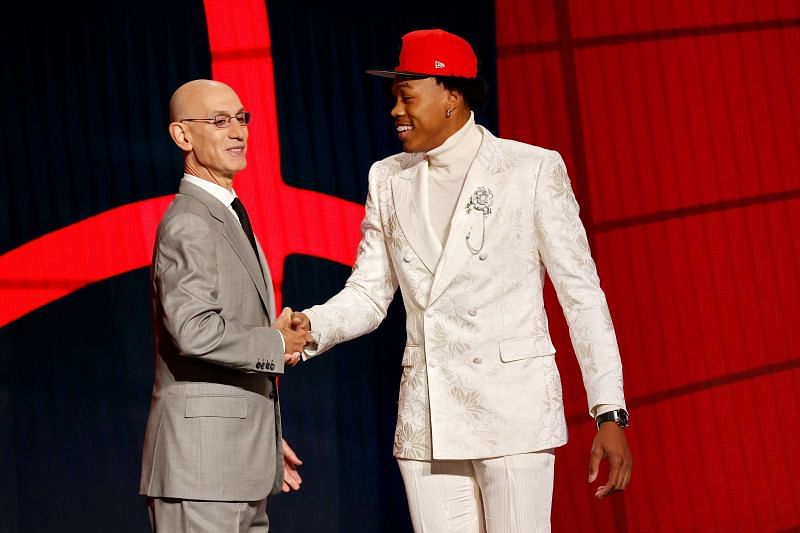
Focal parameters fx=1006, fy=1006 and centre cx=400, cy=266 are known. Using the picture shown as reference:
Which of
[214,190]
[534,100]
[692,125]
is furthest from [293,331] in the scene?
[692,125]

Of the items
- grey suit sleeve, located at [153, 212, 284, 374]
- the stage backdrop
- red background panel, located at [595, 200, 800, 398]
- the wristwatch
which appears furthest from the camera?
red background panel, located at [595, 200, 800, 398]

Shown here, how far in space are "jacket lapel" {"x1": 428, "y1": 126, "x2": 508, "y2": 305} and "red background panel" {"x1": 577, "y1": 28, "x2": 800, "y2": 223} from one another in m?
1.68

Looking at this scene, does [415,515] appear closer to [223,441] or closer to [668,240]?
[223,441]

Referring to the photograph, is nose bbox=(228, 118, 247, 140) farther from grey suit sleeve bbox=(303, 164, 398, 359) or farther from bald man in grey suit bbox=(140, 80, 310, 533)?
grey suit sleeve bbox=(303, 164, 398, 359)

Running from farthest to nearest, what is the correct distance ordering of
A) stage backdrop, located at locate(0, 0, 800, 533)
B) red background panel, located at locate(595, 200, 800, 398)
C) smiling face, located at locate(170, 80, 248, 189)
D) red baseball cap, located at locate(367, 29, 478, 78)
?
red background panel, located at locate(595, 200, 800, 398) < stage backdrop, located at locate(0, 0, 800, 533) < red baseball cap, located at locate(367, 29, 478, 78) < smiling face, located at locate(170, 80, 248, 189)

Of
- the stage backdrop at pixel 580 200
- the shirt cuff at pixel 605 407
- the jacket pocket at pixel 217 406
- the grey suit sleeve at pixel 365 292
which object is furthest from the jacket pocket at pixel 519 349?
the stage backdrop at pixel 580 200

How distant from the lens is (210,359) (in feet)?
7.00

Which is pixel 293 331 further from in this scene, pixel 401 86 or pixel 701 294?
pixel 701 294

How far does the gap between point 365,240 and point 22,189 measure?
5.81 ft

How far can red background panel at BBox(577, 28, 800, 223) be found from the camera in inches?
156

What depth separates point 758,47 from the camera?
3982mm

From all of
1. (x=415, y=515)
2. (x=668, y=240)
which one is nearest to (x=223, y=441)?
(x=415, y=515)

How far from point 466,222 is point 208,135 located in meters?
0.64

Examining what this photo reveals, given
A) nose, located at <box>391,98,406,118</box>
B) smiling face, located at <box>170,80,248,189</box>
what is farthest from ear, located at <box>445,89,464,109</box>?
smiling face, located at <box>170,80,248,189</box>
